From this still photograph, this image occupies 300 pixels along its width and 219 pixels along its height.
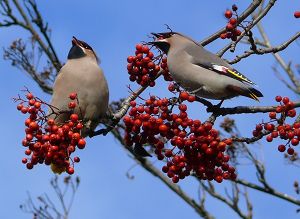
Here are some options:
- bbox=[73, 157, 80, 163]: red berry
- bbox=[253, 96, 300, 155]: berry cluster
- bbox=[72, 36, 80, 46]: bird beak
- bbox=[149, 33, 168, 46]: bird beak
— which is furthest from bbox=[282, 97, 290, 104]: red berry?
bbox=[72, 36, 80, 46]: bird beak

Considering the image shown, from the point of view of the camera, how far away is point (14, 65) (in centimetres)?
1013

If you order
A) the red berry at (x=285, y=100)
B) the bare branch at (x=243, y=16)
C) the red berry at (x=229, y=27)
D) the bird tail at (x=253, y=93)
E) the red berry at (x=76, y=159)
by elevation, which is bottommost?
the red berry at (x=285, y=100)

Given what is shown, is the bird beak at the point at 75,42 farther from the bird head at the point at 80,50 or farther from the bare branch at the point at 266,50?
the bare branch at the point at 266,50

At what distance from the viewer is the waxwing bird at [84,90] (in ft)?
15.9

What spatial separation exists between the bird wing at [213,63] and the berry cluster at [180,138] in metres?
0.57

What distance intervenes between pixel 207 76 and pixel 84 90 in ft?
3.56

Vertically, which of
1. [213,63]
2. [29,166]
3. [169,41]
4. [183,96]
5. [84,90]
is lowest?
[183,96]

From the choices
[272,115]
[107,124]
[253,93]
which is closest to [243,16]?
[253,93]

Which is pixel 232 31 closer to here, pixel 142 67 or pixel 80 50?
pixel 142 67

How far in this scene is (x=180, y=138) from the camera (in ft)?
12.0

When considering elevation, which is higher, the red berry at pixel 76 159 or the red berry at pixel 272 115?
the red berry at pixel 76 159

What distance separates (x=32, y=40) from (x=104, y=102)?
5814 mm

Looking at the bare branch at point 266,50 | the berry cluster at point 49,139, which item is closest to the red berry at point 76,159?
the berry cluster at point 49,139

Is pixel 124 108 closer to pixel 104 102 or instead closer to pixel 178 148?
pixel 104 102
